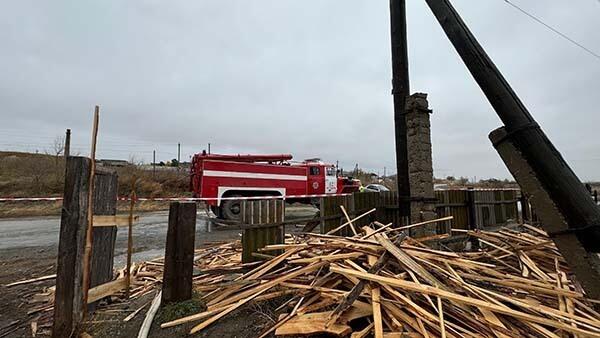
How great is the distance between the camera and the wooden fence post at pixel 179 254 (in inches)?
121

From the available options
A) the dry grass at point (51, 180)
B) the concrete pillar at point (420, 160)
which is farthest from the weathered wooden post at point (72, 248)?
the dry grass at point (51, 180)

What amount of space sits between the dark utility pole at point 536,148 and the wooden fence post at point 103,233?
4.52 meters

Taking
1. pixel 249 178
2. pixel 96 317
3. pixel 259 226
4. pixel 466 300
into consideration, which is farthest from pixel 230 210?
pixel 466 300

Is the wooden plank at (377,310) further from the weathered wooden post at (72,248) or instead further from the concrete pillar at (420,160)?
the concrete pillar at (420,160)

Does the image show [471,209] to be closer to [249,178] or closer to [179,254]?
[179,254]

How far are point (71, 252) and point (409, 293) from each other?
124 inches

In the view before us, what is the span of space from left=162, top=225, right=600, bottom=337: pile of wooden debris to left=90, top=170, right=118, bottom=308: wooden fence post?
1.12 m

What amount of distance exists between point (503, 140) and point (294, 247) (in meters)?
2.67

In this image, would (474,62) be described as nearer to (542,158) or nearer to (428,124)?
(542,158)

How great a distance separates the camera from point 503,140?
3.07 meters

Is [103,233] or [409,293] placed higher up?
[103,233]

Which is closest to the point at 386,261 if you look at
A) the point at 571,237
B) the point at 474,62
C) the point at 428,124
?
the point at 571,237

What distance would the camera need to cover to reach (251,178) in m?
11.3

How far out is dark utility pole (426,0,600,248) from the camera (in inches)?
99.8
